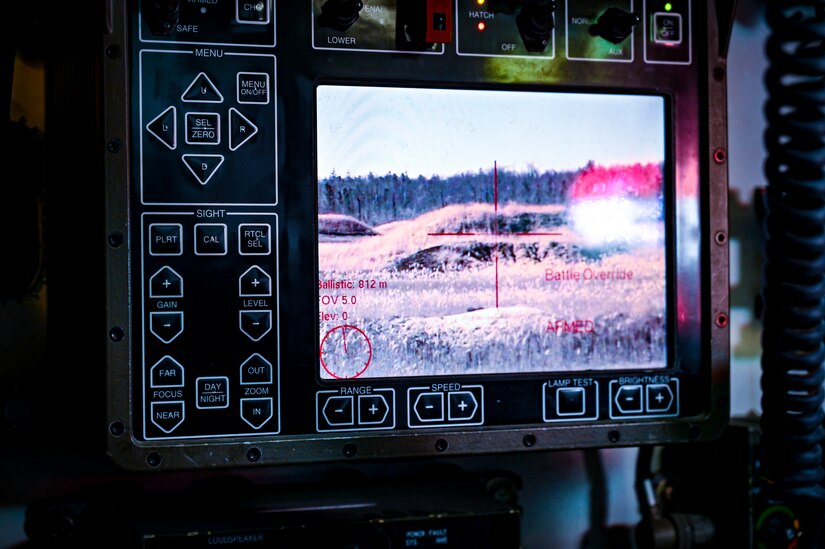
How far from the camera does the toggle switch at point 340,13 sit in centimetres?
112

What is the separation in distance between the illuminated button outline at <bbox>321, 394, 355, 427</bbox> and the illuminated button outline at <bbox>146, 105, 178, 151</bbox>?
1.17 feet

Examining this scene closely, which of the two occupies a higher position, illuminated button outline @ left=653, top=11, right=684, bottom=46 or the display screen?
illuminated button outline @ left=653, top=11, right=684, bottom=46

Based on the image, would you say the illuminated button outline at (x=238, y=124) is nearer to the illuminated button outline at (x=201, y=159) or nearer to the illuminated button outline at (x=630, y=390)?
the illuminated button outline at (x=201, y=159)

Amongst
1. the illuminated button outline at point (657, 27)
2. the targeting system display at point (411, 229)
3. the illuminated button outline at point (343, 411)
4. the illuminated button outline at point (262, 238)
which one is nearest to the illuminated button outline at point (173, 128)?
the targeting system display at point (411, 229)

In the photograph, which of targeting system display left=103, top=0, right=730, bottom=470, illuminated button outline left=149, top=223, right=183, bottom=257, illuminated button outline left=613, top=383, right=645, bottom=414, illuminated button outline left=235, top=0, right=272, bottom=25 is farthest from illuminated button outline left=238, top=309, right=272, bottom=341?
illuminated button outline left=613, top=383, right=645, bottom=414

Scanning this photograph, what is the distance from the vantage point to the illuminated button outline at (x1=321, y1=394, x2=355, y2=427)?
1.14 m

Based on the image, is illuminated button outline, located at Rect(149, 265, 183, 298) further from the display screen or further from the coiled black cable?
the coiled black cable

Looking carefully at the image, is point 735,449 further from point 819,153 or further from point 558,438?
point 819,153

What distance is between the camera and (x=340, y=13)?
1126mm

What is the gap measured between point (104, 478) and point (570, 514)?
2.26 ft

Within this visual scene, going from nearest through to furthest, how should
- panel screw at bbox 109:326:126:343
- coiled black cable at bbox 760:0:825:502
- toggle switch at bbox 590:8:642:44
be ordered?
panel screw at bbox 109:326:126:343 < toggle switch at bbox 590:8:642:44 < coiled black cable at bbox 760:0:825:502

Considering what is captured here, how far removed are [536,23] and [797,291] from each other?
1.71 ft
